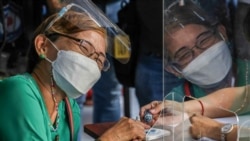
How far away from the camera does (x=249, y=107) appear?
1467mm

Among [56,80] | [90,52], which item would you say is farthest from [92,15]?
[56,80]

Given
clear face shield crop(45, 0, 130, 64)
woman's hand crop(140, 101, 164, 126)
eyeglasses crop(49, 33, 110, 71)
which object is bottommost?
woman's hand crop(140, 101, 164, 126)

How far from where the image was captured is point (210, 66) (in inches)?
63.9

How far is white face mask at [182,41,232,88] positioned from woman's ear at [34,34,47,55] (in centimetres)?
47

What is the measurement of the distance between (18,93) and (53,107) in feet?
0.54

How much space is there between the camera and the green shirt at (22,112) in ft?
4.30

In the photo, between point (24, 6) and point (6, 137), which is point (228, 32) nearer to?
point (6, 137)

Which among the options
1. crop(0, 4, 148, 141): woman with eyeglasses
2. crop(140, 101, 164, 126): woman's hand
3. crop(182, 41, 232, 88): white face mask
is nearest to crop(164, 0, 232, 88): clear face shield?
crop(182, 41, 232, 88): white face mask

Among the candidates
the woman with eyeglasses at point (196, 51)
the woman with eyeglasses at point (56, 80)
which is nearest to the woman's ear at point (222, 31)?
the woman with eyeglasses at point (196, 51)

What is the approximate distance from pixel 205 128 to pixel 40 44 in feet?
1.68

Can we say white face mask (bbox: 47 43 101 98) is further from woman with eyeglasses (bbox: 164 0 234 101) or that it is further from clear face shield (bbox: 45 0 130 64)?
woman with eyeglasses (bbox: 164 0 234 101)

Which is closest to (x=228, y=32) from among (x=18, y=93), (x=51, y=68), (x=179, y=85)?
(x=179, y=85)

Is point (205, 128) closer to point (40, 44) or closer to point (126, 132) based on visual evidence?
point (126, 132)

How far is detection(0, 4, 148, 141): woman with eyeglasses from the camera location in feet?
4.34
